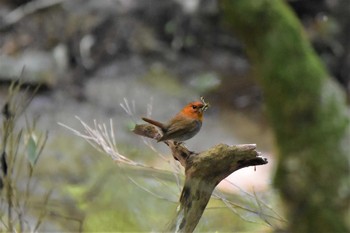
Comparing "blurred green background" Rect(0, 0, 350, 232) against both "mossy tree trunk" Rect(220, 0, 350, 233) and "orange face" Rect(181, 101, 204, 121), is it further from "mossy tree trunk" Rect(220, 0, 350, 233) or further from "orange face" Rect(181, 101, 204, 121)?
"orange face" Rect(181, 101, 204, 121)

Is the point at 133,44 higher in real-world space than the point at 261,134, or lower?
higher

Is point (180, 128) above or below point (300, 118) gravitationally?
below

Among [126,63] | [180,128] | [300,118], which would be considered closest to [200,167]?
[180,128]

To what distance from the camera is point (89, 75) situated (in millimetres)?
4758

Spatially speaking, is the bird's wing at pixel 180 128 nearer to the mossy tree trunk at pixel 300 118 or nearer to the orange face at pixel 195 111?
the orange face at pixel 195 111

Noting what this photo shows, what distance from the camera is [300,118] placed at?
70.1 inches

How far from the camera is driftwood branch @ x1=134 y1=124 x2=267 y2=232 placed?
1.15 meters

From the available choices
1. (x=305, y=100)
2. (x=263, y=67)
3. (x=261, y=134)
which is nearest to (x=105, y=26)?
(x=261, y=134)

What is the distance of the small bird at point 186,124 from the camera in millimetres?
1022

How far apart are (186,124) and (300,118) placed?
0.81 meters

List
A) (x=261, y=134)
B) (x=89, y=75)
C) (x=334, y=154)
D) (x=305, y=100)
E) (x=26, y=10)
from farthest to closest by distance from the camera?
1. (x=26, y=10)
2. (x=89, y=75)
3. (x=261, y=134)
4. (x=305, y=100)
5. (x=334, y=154)

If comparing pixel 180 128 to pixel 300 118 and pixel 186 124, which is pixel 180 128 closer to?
pixel 186 124

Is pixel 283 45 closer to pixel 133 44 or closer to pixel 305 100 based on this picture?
pixel 305 100

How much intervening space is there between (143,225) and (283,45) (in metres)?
0.64
